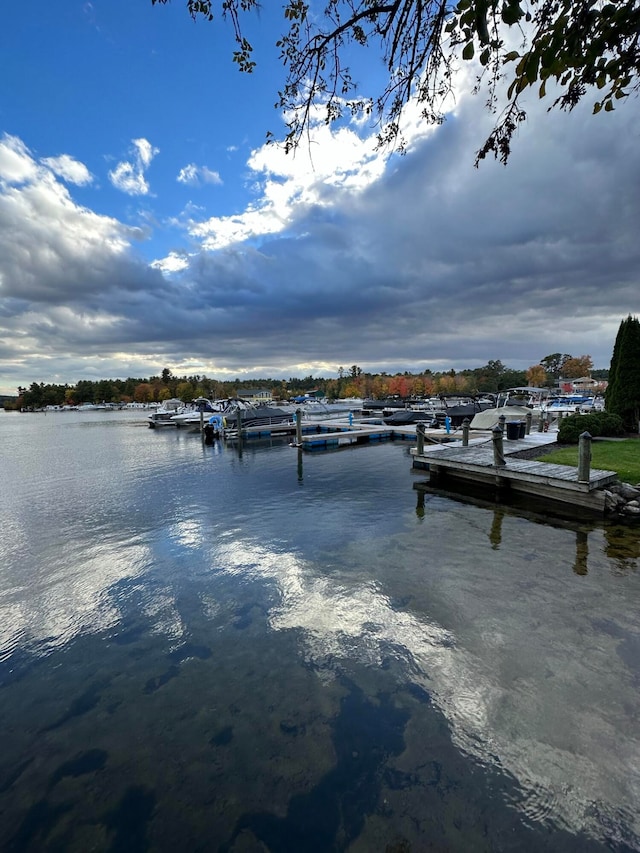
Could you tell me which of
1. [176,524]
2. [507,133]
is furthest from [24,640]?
[507,133]

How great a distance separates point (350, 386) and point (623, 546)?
367 ft

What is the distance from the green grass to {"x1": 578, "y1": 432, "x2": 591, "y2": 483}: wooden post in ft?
5.06

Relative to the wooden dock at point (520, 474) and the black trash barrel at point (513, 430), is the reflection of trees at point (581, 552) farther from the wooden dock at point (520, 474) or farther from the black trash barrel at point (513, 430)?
the black trash barrel at point (513, 430)

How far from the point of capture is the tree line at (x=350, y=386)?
99625 mm

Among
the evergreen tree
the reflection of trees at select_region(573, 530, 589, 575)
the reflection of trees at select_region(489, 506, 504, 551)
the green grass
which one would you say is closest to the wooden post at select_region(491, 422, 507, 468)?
the reflection of trees at select_region(489, 506, 504, 551)

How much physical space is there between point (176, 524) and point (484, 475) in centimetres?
1039

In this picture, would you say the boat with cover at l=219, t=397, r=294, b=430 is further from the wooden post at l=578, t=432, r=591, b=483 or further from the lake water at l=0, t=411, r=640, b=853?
the wooden post at l=578, t=432, r=591, b=483

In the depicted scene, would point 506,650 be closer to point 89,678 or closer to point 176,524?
point 89,678

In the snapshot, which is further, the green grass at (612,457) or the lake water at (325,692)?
the green grass at (612,457)

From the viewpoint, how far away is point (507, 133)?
144 inches

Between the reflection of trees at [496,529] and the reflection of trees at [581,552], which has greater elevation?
the reflection of trees at [581,552]

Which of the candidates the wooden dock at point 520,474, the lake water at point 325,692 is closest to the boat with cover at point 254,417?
the wooden dock at point 520,474

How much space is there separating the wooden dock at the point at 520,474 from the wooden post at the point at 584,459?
0.42 feet

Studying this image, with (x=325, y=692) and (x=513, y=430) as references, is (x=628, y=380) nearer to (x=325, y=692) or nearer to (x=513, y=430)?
(x=513, y=430)
